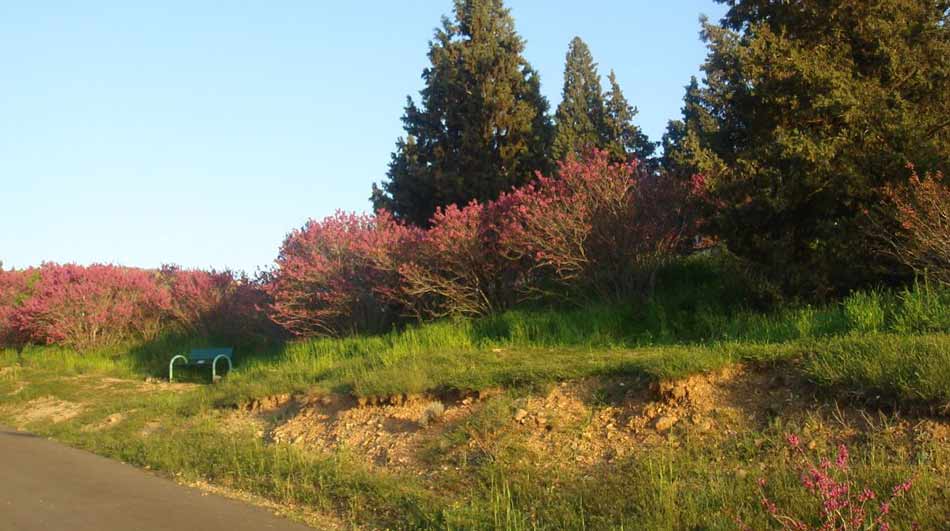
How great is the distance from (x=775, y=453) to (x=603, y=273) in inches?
246

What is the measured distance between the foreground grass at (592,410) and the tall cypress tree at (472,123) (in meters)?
6.74

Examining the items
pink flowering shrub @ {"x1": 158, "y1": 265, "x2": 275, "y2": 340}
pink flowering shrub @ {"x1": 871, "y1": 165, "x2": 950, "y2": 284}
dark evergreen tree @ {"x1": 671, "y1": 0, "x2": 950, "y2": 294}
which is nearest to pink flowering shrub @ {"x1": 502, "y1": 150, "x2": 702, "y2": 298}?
dark evergreen tree @ {"x1": 671, "y1": 0, "x2": 950, "y2": 294}

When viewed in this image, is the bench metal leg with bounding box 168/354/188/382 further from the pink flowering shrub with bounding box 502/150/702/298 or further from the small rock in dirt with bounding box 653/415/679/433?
the small rock in dirt with bounding box 653/415/679/433

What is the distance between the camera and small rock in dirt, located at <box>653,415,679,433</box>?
702cm

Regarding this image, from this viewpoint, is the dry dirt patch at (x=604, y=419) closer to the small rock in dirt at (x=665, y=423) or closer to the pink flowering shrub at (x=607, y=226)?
the small rock in dirt at (x=665, y=423)

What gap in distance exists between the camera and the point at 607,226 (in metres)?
12.1

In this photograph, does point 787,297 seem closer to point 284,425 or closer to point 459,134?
point 284,425

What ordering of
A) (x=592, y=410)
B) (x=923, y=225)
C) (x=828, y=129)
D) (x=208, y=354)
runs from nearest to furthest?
(x=592, y=410), (x=923, y=225), (x=828, y=129), (x=208, y=354)

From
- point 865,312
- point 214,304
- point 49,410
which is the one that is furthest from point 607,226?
point 214,304

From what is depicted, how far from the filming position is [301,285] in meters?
14.9

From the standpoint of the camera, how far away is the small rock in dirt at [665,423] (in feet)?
23.0

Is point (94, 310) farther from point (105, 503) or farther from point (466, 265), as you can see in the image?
point (105, 503)

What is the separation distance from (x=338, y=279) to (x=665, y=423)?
8616 mm

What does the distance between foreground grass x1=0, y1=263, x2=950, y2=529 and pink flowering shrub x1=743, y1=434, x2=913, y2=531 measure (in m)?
0.11
